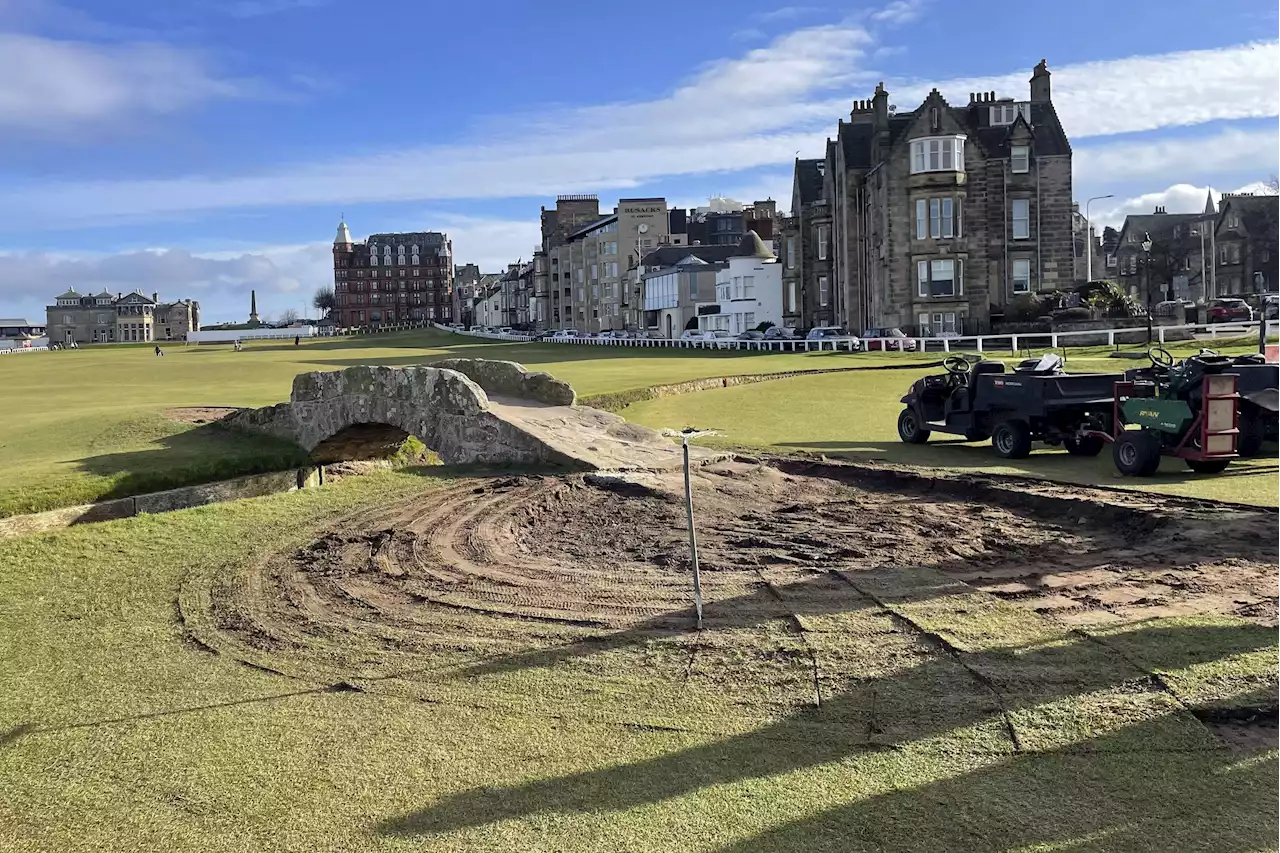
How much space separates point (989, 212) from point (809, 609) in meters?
50.0

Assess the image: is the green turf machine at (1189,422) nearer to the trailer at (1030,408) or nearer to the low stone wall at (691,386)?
the trailer at (1030,408)

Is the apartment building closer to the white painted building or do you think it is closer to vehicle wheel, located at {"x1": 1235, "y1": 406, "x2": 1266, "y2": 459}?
the white painted building

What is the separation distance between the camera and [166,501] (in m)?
Answer: 13.0

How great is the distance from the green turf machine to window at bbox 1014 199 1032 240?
42.5 metres

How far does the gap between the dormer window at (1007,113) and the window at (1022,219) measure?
4.62 m

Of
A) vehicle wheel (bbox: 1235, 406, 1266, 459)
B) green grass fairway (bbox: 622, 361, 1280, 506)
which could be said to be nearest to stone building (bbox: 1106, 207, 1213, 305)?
green grass fairway (bbox: 622, 361, 1280, 506)

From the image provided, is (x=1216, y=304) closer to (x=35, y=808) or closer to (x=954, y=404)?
(x=954, y=404)

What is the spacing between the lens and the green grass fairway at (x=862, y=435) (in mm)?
13117

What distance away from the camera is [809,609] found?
7.93m

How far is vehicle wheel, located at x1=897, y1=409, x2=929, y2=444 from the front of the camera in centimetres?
1798

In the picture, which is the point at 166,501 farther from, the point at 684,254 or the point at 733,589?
the point at 684,254

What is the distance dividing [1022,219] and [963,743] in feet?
174

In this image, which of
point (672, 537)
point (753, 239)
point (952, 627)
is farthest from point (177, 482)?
point (753, 239)

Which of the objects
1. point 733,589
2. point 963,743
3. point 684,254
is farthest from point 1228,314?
point 684,254
